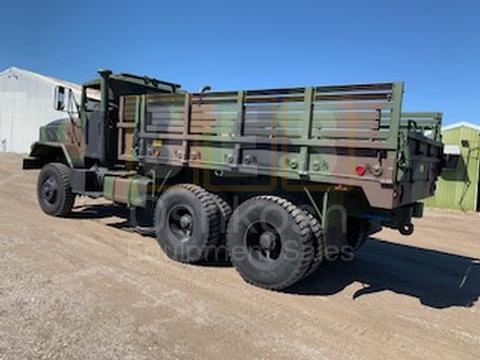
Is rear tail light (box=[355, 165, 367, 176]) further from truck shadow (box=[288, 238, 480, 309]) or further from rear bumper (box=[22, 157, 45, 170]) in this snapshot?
rear bumper (box=[22, 157, 45, 170])

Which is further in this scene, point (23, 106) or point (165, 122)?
point (23, 106)

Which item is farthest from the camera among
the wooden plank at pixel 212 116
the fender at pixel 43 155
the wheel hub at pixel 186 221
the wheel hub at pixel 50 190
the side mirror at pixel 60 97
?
the fender at pixel 43 155

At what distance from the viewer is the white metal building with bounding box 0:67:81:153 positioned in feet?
86.3

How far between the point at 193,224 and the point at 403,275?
10.1 ft

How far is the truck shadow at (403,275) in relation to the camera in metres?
5.11

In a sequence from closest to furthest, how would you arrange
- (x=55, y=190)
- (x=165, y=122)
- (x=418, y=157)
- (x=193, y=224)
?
(x=418, y=157) < (x=193, y=224) < (x=165, y=122) < (x=55, y=190)

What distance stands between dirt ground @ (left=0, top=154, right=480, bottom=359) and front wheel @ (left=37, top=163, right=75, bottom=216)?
3.95ft

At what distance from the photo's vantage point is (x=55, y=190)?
850 cm

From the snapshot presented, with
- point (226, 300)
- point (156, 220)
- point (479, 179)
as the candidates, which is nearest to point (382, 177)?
point (226, 300)

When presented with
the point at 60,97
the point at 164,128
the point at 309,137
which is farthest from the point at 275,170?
the point at 60,97

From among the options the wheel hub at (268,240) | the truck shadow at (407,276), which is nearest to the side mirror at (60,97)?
the wheel hub at (268,240)

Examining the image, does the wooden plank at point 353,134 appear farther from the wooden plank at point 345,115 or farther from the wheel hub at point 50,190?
the wheel hub at point 50,190

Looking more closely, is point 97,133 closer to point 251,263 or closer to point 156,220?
point 156,220

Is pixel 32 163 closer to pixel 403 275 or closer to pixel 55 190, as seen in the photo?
pixel 55 190
